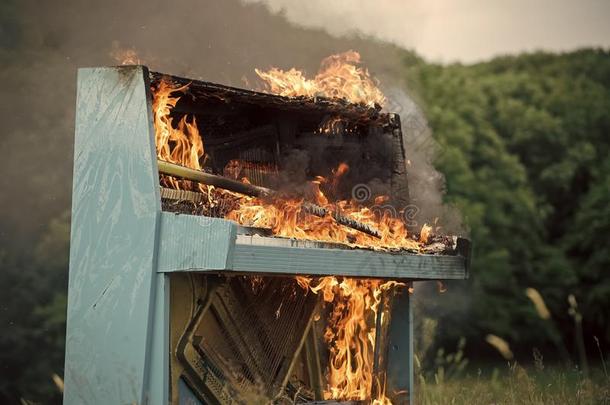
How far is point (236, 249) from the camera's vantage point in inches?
257

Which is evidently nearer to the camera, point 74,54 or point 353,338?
point 353,338

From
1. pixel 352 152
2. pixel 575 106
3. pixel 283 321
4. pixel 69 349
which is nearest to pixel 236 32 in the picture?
pixel 352 152

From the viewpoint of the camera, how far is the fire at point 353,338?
345 inches

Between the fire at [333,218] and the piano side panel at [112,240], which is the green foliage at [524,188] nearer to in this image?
the fire at [333,218]

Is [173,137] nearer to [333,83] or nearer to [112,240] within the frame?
[112,240]

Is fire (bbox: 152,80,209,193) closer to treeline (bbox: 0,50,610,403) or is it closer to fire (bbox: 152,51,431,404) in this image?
fire (bbox: 152,51,431,404)

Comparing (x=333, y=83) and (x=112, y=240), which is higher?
(x=333, y=83)

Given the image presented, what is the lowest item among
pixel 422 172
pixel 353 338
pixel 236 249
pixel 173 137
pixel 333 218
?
pixel 353 338

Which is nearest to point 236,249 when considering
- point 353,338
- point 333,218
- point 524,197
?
point 333,218

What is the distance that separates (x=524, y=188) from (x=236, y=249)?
16.8m

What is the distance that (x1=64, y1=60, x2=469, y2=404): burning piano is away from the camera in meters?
6.83

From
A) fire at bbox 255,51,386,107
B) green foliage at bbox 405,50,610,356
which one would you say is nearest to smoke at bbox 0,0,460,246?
fire at bbox 255,51,386,107

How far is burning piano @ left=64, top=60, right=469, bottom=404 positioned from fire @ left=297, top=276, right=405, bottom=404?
11 mm

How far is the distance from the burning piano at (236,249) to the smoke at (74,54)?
5.07 metres
